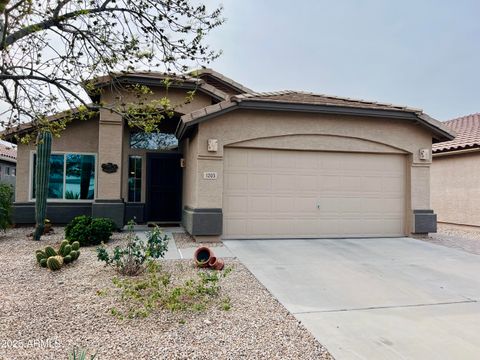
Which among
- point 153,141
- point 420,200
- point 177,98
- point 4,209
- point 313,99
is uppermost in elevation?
point 177,98

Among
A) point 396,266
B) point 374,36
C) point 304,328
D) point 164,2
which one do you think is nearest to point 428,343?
point 304,328

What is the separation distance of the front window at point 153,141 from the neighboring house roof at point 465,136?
33.6 feet

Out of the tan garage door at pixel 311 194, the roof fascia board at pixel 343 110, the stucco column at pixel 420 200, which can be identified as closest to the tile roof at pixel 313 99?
the roof fascia board at pixel 343 110

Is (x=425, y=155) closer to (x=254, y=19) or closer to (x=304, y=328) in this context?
(x=254, y=19)

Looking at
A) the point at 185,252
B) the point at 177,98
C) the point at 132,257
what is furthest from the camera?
the point at 177,98

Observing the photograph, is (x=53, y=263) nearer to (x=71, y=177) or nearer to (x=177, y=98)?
(x=71, y=177)

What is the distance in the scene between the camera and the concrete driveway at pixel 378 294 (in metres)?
3.54

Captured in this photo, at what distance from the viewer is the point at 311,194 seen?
9.53 metres

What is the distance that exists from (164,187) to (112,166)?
7.86 feet

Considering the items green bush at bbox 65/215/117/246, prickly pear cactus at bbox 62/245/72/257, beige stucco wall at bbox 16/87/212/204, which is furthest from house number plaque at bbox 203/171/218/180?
prickly pear cactus at bbox 62/245/72/257

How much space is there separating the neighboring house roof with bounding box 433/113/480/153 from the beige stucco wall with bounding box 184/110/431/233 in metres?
3.21

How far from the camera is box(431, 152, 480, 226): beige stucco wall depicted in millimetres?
12492

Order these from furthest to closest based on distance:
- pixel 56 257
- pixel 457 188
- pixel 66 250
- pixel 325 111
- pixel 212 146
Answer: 1. pixel 457 188
2. pixel 325 111
3. pixel 212 146
4. pixel 66 250
5. pixel 56 257

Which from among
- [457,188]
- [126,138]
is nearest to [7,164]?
[126,138]
